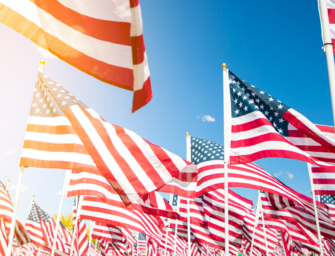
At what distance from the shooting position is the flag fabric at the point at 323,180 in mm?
10438

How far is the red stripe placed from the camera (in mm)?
2701

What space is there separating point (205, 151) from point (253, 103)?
3.43 m

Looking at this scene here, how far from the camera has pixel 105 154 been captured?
16.3 feet

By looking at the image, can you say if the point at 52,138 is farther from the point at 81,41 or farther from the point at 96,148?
the point at 81,41

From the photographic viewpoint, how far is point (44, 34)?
2678 mm

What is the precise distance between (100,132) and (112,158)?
0.60m

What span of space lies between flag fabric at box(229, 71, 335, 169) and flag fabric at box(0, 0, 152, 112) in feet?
13.8

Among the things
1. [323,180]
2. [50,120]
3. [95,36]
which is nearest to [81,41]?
[95,36]

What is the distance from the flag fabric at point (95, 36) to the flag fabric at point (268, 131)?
4.21m

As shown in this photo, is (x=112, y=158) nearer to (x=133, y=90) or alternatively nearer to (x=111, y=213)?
(x=133, y=90)

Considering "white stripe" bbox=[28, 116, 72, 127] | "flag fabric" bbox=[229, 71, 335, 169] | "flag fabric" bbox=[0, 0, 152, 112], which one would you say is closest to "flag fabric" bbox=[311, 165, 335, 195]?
"flag fabric" bbox=[229, 71, 335, 169]

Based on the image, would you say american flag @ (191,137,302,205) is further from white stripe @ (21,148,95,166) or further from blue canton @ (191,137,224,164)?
white stripe @ (21,148,95,166)

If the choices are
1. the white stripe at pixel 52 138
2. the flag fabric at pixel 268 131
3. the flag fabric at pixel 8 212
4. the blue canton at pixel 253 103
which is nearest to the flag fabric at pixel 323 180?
the flag fabric at pixel 268 131

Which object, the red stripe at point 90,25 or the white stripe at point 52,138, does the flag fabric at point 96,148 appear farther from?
the red stripe at point 90,25
